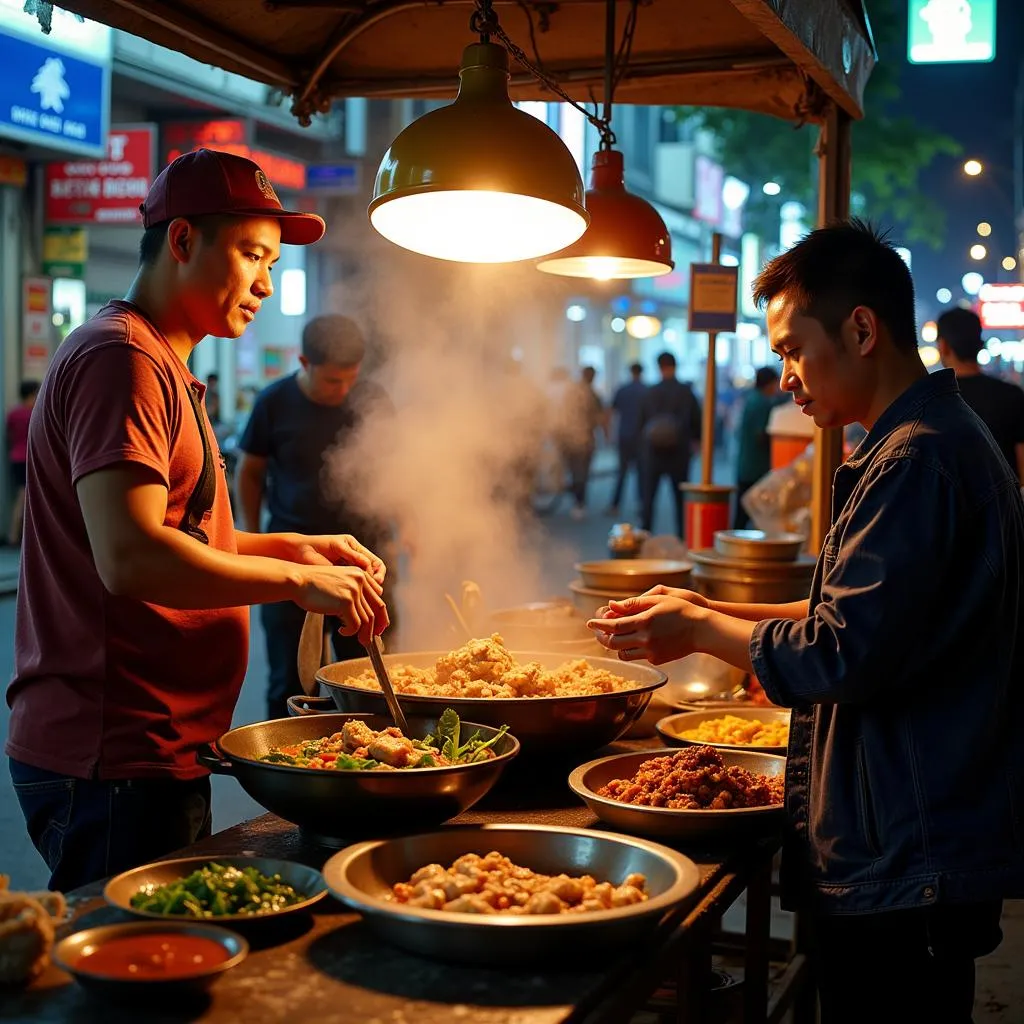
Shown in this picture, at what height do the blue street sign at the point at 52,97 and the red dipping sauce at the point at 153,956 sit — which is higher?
the blue street sign at the point at 52,97

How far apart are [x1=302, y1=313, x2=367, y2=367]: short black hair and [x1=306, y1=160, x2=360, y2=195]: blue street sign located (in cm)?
993

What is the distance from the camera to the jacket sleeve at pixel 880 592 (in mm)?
2174

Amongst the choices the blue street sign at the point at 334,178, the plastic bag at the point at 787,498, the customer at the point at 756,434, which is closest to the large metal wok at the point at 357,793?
the plastic bag at the point at 787,498

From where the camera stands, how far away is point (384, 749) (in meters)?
2.29

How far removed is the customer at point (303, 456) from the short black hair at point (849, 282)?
3675mm

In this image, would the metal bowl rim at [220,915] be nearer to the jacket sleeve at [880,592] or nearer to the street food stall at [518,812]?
the street food stall at [518,812]

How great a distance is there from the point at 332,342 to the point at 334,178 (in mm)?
10168

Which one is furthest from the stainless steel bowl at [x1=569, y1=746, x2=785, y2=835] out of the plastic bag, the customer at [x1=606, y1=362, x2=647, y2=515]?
the customer at [x1=606, y1=362, x2=647, y2=515]

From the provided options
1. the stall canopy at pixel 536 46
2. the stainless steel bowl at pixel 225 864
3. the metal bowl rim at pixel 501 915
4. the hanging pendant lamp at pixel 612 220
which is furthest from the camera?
the hanging pendant lamp at pixel 612 220

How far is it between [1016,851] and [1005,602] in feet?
1.50

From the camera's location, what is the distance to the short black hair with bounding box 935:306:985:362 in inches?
285

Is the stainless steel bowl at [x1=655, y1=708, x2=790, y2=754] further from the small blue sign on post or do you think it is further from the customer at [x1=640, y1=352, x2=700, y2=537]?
the customer at [x1=640, y1=352, x2=700, y2=537]

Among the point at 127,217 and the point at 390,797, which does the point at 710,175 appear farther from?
the point at 390,797

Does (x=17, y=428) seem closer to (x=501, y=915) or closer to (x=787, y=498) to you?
(x=787, y=498)
